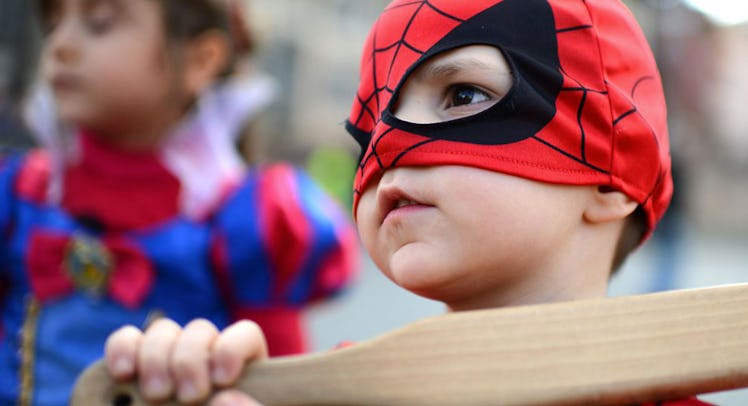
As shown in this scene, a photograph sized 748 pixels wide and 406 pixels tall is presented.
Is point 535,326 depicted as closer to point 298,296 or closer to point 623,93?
point 623,93

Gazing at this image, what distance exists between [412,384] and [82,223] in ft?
3.85

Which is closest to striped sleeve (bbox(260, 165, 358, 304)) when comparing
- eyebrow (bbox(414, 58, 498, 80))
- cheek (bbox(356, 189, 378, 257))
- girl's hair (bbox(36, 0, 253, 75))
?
girl's hair (bbox(36, 0, 253, 75))

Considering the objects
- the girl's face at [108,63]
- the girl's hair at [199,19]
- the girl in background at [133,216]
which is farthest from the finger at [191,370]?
the girl's hair at [199,19]

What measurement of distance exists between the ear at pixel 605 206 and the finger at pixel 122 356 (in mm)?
499

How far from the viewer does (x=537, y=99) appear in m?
0.88

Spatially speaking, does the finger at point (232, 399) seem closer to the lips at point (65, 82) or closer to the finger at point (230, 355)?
the finger at point (230, 355)

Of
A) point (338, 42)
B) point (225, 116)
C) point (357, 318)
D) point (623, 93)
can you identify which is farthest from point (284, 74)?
point (623, 93)

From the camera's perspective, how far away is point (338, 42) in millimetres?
18281

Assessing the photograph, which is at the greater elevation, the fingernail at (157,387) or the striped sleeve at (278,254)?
the striped sleeve at (278,254)

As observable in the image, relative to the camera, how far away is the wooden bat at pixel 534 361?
0.76 meters

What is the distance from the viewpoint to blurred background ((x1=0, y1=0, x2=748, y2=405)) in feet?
10.2

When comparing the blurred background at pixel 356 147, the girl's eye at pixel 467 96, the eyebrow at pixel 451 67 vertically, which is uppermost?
the blurred background at pixel 356 147

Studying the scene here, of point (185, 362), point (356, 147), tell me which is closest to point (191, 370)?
point (185, 362)

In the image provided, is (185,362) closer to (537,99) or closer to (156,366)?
(156,366)
